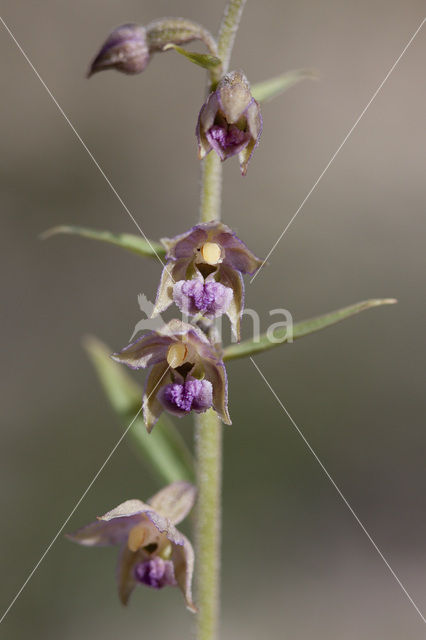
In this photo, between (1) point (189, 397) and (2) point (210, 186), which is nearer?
(1) point (189, 397)

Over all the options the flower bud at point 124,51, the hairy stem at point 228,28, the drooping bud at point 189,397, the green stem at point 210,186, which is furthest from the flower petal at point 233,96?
the drooping bud at point 189,397

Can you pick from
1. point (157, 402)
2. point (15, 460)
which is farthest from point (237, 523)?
point (157, 402)

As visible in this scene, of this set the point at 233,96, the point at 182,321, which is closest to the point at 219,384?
the point at 182,321

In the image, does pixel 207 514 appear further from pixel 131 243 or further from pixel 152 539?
pixel 131 243

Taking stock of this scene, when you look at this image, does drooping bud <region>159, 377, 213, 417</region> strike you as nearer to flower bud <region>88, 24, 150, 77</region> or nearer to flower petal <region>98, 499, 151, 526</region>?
flower petal <region>98, 499, 151, 526</region>

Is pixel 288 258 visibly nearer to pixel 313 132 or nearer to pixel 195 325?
pixel 313 132

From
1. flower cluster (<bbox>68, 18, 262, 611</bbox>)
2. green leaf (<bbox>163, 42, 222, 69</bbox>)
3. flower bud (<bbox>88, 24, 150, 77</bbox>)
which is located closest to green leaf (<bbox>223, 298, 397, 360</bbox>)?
flower cluster (<bbox>68, 18, 262, 611</bbox>)
